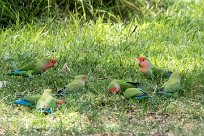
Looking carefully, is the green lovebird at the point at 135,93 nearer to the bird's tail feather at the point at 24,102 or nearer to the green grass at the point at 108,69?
the green grass at the point at 108,69

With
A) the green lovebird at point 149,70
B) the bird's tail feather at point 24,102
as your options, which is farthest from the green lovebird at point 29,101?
the green lovebird at point 149,70

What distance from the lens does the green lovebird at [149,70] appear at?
4828 millimetres

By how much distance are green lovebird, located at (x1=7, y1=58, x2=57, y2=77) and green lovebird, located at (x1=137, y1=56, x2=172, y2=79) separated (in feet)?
2.29

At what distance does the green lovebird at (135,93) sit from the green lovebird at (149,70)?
0.55 m

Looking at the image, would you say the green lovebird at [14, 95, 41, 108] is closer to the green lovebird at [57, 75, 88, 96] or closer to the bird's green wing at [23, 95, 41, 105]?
the bird's green wing at [23, 95, 41, 105]

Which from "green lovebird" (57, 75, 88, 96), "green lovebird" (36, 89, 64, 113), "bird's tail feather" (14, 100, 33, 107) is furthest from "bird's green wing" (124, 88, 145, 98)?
"bird's tail feather" (14, 100, 33, 107)

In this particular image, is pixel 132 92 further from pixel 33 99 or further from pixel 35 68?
pixel 35 68

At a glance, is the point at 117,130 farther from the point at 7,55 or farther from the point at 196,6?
the point at 196,6

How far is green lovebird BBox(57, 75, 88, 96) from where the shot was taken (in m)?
4.44

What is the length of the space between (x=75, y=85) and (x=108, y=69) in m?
0.66

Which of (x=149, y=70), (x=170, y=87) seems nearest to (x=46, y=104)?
(x=170, y=87)

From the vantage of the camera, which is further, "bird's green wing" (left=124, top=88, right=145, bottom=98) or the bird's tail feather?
"bird's green wing" (left=124, top=88, right=145, bottom=98)

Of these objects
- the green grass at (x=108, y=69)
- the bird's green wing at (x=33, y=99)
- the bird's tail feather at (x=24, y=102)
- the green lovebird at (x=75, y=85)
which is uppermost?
the bird's green wing at (x=33, y=99)

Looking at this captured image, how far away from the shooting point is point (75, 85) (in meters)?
4.48
